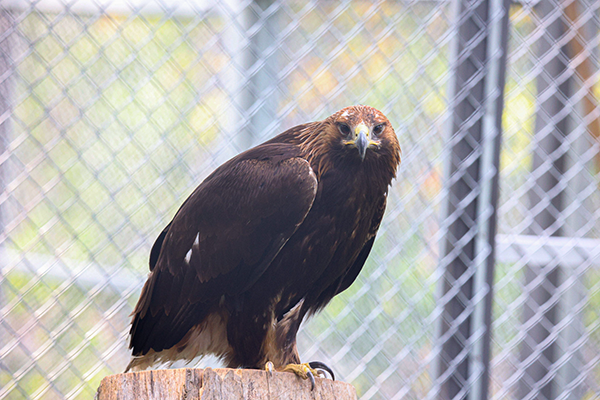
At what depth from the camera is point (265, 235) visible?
1.27 m

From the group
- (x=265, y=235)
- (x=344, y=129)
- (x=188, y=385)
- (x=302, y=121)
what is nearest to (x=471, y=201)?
(x=302, y=121)

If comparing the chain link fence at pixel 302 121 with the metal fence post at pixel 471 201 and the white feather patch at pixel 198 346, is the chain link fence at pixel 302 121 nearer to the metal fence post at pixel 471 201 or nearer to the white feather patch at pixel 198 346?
the metal fence post at pixel 471 201

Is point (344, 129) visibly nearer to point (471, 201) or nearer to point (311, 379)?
point (311, 379)

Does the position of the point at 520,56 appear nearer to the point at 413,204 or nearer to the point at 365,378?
the point at 413,204

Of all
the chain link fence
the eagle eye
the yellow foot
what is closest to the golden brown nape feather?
the eagle eye

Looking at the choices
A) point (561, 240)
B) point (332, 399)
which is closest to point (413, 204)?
point (561, 240)

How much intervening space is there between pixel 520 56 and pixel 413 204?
2.49 feet

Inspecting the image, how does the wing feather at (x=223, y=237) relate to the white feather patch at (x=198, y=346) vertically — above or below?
above

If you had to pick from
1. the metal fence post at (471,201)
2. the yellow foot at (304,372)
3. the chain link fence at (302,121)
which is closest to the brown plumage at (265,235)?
the yellow foot at (304,372)

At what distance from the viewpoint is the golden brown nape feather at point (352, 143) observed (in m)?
1.29

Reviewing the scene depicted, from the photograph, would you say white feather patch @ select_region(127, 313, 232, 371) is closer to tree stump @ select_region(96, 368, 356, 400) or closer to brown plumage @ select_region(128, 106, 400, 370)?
brown plumage @ select_region(128, 106, 400, 370)

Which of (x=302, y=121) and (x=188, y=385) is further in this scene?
(x=302, y=121)

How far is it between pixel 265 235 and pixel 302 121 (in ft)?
3.15

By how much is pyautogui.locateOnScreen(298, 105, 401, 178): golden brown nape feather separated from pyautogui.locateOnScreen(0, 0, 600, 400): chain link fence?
75 centimetres
